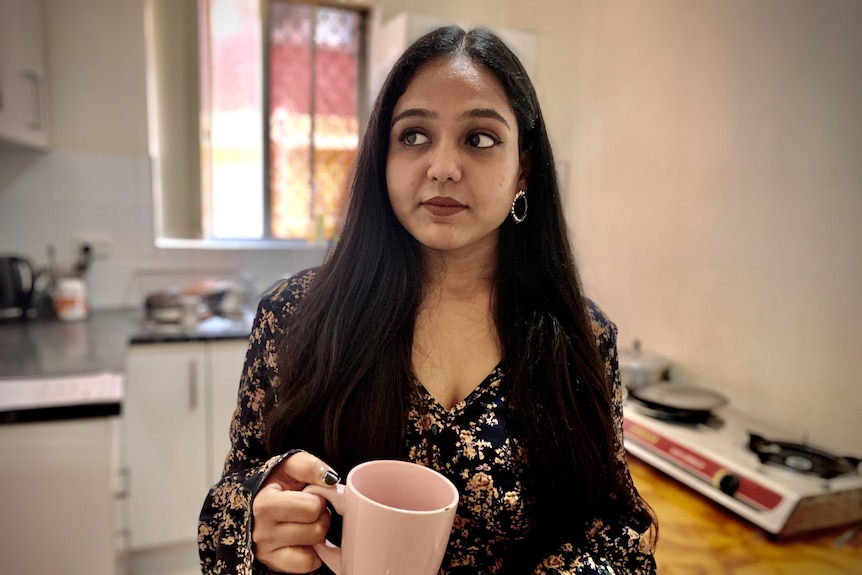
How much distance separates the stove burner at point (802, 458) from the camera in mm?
775

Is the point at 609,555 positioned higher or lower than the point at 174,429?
higher

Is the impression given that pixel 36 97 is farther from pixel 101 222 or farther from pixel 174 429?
pixel 174 429

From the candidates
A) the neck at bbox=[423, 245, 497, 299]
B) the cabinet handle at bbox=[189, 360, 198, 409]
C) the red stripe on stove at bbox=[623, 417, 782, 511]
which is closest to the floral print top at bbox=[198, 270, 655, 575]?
the neck at bbox=[423, 245, 497, 299]

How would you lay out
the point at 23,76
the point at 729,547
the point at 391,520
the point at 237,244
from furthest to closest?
the point at 237,244
the point at 23,76
the point at 729,547
the point at 391,520

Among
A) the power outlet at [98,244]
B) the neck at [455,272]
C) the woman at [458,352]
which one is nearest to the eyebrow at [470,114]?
the woman at [458,352]

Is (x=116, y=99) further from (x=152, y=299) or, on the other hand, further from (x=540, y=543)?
(x=540, y=543)

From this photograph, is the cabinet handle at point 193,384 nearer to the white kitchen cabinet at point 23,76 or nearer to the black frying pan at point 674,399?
the white kitchen cabinet at point 23,76

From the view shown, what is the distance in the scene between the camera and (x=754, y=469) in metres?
0.88

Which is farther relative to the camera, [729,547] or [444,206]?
[729,547]

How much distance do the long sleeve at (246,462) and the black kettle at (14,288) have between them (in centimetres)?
161

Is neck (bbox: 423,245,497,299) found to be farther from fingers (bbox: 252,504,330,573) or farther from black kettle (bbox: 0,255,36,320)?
black kettle (bbox: 0,255,36,320)

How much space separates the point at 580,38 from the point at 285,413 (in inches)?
23.9

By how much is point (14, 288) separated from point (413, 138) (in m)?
1.85

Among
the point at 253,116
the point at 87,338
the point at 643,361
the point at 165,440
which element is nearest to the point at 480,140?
the point at 643,361
